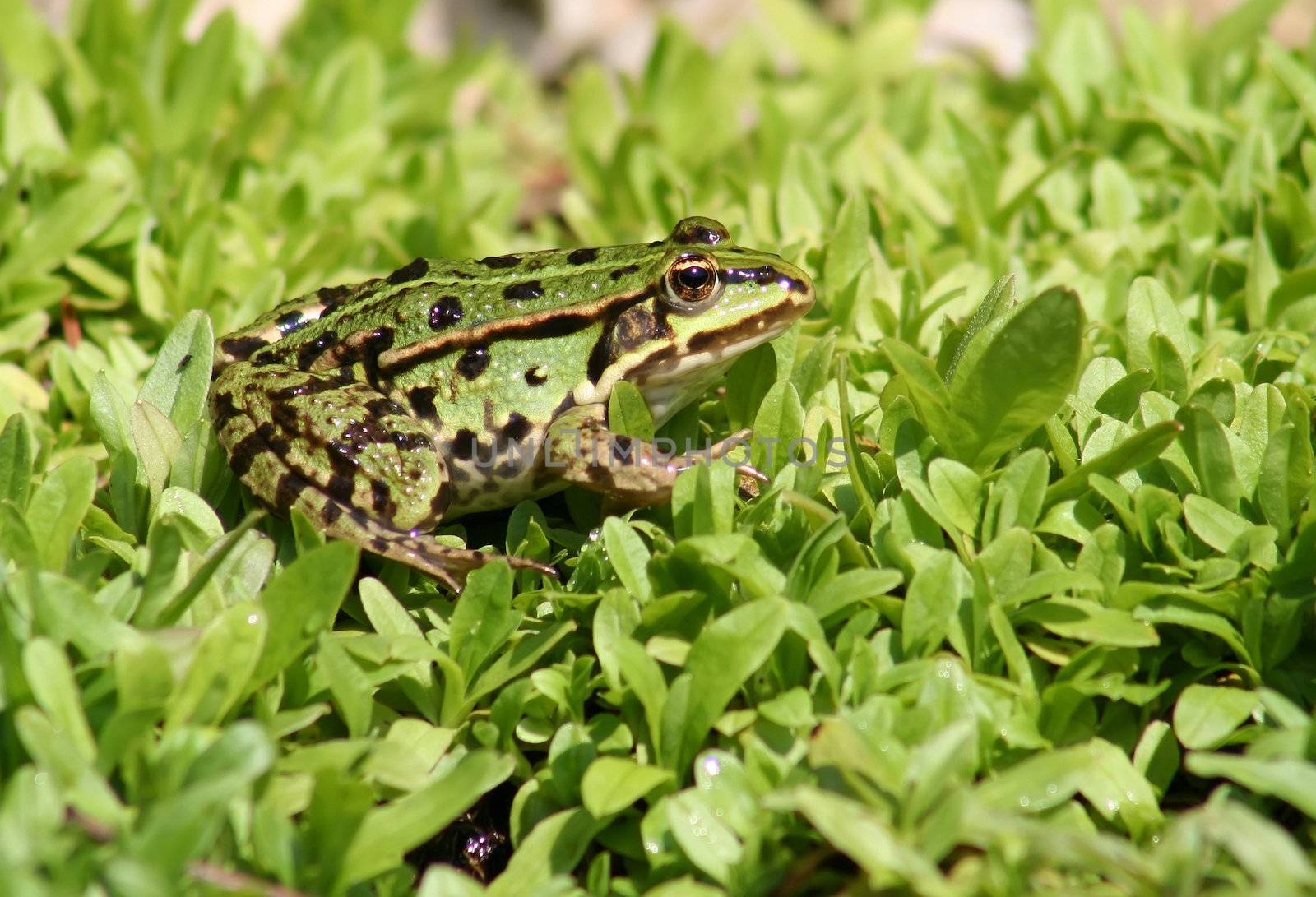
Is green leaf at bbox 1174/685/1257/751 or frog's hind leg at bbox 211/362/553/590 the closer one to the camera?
green leaf at bbox 1174/685/1257/751

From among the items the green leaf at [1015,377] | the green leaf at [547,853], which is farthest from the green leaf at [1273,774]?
the green leaf at [547,853]

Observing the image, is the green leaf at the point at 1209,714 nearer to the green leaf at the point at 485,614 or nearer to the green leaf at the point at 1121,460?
the green leaf at the point at 1121,460

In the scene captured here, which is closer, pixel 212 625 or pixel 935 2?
pixel 212 625

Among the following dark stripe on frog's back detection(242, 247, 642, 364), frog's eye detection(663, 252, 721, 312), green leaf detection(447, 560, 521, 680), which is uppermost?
dark stripe on frog's back detection(242, 247, 642, 364)

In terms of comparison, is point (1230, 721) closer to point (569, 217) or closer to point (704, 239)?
point (704, 239)

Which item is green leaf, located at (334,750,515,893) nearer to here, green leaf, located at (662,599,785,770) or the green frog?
green leaf, located at (662,599,785,770)

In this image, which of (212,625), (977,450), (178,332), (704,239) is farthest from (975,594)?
(178,332)

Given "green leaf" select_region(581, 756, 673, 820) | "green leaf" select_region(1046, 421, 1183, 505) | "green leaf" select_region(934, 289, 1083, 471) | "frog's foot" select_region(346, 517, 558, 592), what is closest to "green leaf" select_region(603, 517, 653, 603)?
"frog's foot" select_region(346, 517, 558, 592)

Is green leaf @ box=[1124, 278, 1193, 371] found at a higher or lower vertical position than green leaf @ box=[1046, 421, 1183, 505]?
higher
